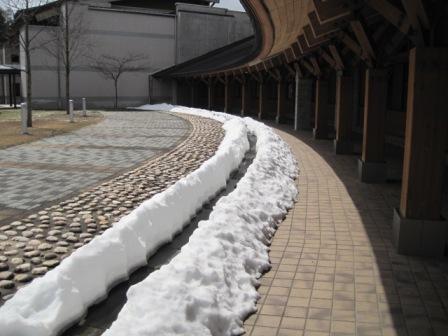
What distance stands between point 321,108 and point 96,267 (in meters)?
12.6

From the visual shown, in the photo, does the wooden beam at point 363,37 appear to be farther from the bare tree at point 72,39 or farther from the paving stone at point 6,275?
the bare tree at point 72,39

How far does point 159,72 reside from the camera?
Result: 4353 centimetres

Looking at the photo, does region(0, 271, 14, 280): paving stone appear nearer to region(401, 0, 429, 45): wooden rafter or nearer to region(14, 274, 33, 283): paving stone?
region(14, 274, 33, 283): paving stone

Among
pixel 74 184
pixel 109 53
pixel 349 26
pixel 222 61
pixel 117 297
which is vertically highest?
pixel 109 53

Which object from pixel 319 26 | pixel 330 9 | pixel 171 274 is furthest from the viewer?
pixel 319 26

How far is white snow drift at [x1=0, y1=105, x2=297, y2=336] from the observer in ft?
11.4

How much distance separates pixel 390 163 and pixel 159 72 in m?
34.4

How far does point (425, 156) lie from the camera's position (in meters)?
5.27

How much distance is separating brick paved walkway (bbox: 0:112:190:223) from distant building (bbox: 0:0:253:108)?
25.9m

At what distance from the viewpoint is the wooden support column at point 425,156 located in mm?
5156

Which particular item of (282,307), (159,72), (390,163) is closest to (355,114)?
(390,163)

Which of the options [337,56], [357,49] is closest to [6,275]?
[357,49]

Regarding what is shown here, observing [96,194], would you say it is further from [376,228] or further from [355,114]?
[355,114]

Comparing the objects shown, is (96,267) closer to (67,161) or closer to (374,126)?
(374,126)
